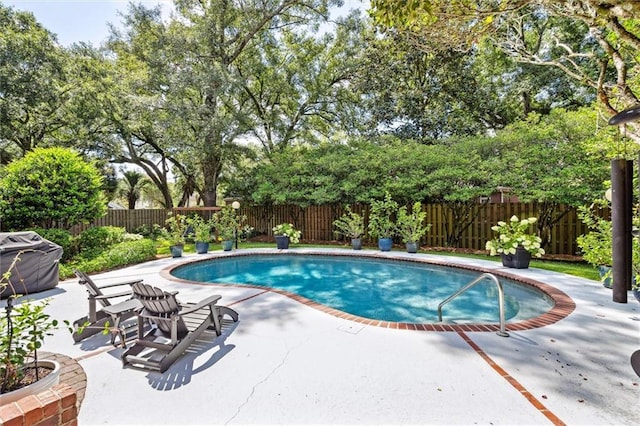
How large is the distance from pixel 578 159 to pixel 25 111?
20.4 metres

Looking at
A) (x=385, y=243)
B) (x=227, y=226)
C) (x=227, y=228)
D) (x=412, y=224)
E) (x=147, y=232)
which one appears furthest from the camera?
(x=147, y=232)

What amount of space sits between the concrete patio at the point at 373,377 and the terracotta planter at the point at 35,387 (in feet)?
1.16

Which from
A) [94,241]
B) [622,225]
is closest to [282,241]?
[94,241]

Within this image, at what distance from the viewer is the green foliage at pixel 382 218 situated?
11.3m

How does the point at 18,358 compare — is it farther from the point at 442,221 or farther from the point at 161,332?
the point at 442,221

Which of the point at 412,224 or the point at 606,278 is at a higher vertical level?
the point at 412,224

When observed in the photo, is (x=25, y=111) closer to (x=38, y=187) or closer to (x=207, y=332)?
(x=38, y=187)

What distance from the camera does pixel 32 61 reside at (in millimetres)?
12211

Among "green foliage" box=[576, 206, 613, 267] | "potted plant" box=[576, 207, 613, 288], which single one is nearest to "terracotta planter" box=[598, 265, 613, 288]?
"potted plant" box=[576, 207, 613, 288]

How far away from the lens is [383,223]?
11398 mm

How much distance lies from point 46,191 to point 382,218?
1025 centimetres

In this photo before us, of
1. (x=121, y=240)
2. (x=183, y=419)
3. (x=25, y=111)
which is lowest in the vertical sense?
(x=183, y=419)

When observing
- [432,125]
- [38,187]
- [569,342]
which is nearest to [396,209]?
[432,125]

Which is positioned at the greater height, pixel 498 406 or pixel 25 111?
pixel 25 111
